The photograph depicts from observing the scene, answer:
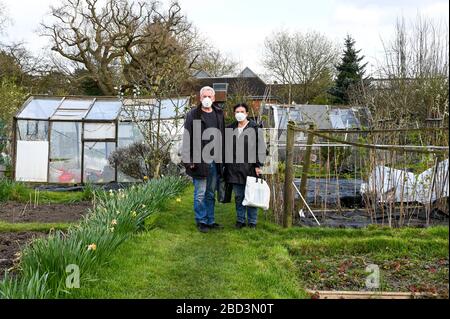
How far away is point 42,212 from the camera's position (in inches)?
279

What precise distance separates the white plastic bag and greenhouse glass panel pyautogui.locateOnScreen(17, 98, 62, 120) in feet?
25.7

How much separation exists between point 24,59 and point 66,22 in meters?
3.75

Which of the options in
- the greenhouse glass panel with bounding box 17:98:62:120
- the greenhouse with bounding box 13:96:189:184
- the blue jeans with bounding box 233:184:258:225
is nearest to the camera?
the blue jeans with bounding box 233:184:258:225

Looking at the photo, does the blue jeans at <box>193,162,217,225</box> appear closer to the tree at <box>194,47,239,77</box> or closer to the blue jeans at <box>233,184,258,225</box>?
the blue jeans at <box>233,184,258,225</box>

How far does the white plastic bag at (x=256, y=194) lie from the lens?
538 centimetres

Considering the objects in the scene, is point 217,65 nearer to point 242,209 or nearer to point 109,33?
point 109,33

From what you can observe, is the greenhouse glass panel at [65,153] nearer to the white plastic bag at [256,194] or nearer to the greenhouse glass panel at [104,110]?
the greenhouse glass panel at [104,110]

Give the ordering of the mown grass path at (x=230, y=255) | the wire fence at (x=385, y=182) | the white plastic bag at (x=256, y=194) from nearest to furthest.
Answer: the mown grass path at (x=230, y=255) < the white plastic bag at (x=256, y=194) < the wire fence at (x=385, y=182)

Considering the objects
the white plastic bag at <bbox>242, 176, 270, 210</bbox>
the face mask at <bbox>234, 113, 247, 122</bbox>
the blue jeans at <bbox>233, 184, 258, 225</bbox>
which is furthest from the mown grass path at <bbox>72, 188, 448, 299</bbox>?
the face mask at <bbox>234, 113, 247, 122</bbox>

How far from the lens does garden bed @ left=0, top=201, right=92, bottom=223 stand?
6.47 meters

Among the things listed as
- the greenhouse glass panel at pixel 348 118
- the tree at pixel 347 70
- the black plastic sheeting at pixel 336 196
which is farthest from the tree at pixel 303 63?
the black plastic sheeting at pixel 336 196

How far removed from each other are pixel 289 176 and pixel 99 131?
724 cm

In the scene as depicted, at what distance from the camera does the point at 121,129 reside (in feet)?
37.8
